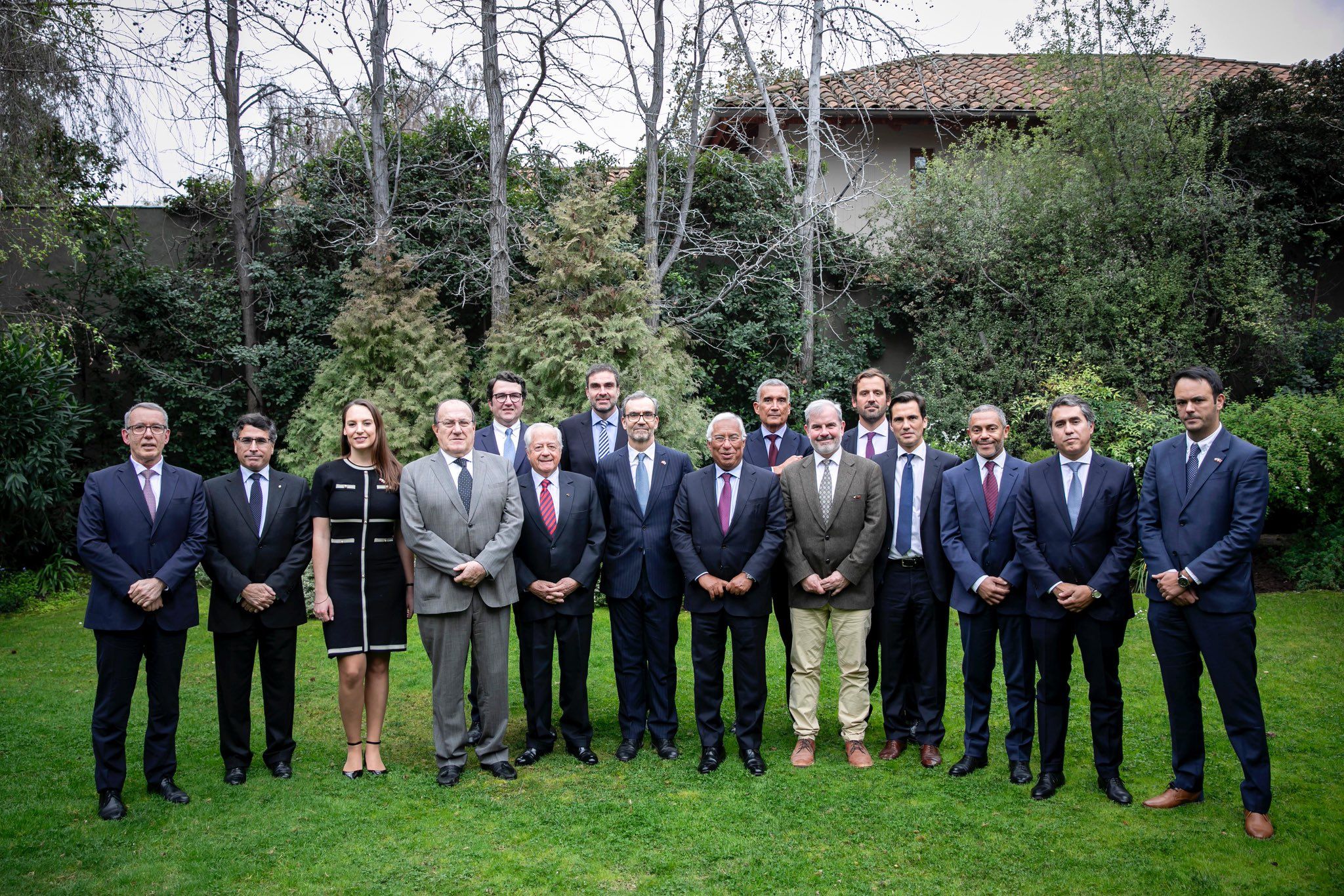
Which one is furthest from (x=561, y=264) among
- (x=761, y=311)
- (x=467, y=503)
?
(x=467, y=503)

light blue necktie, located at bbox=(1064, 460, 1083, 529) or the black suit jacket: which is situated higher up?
light blue necktie, located at bbox=(1064, 460, 1083, 529)

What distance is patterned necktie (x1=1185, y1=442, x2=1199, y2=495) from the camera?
463 centimetres

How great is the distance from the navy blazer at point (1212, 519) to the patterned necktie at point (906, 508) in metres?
1.25

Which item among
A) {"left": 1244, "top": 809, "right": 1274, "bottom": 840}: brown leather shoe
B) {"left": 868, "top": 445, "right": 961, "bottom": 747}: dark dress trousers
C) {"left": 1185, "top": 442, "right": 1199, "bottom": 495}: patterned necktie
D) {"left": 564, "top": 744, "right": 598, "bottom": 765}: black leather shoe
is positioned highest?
{"left": 1185, "top": 442, "right": 1199, "bottom": 495}: patterned necktie

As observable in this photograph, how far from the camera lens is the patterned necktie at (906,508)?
5.50m

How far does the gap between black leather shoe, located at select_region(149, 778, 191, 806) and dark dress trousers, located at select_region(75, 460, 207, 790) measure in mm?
39

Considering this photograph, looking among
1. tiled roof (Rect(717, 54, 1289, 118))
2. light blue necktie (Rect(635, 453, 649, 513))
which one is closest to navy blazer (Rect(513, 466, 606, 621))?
light blue necktie (Rect(635, 453, 649, 513))

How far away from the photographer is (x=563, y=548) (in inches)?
217

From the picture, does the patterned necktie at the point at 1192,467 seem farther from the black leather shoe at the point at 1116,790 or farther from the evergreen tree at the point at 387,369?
the evergreen tree at the point at 387,369

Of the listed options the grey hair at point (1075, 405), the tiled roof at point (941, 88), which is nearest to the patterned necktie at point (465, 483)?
the grey hair at point (1075, 405)

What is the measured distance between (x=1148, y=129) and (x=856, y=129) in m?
5.12

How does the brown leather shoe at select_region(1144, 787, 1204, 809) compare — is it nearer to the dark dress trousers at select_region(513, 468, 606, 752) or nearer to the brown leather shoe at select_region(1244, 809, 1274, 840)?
the brown leather shoe at select_region(1244, 809, 1274, 840)

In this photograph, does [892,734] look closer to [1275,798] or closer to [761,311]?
Answer: [1275,798]

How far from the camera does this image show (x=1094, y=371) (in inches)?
492
